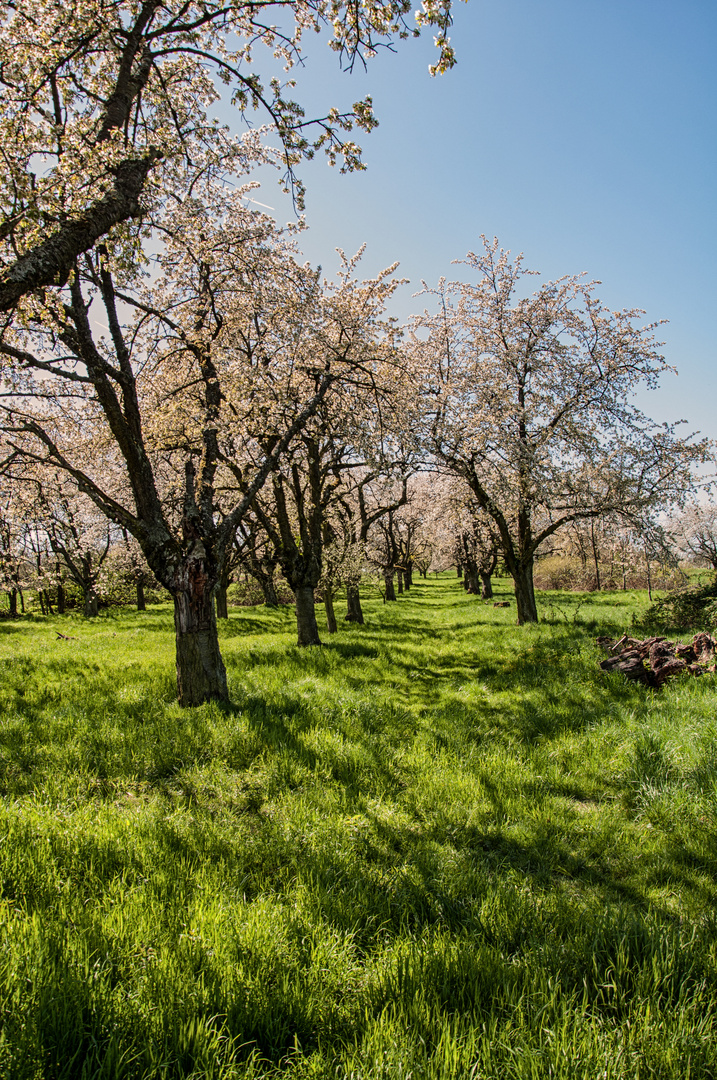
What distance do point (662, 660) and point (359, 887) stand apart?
7.27 metres

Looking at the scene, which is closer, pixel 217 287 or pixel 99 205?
pixel 99 205

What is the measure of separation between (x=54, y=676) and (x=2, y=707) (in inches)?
94.1

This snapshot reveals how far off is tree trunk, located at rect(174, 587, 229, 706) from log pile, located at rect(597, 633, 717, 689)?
7.08m

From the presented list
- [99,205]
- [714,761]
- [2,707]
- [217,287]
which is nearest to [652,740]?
[714,761]

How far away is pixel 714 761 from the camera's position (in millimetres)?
5184

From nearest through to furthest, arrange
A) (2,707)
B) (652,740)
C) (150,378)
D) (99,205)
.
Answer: (99,205) → (652,740) → (2,707) → (150,378)

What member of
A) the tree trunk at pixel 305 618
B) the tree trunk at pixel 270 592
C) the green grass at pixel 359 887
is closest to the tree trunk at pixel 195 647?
the green grass at pixel 359 887

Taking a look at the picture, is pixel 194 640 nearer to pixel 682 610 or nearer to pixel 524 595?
pixel 524 595

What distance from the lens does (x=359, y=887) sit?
352 cm

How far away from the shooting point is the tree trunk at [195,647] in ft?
25.5

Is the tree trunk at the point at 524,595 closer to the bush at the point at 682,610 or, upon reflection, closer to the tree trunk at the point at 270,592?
the bush at the point at 682,610

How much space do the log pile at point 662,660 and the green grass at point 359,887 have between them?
0.59 metres

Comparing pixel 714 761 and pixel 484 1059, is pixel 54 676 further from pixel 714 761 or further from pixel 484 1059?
pixel 714 761

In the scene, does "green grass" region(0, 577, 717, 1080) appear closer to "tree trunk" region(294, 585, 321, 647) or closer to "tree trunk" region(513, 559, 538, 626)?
"tree trunk" region(294, 585, 321, 647)
